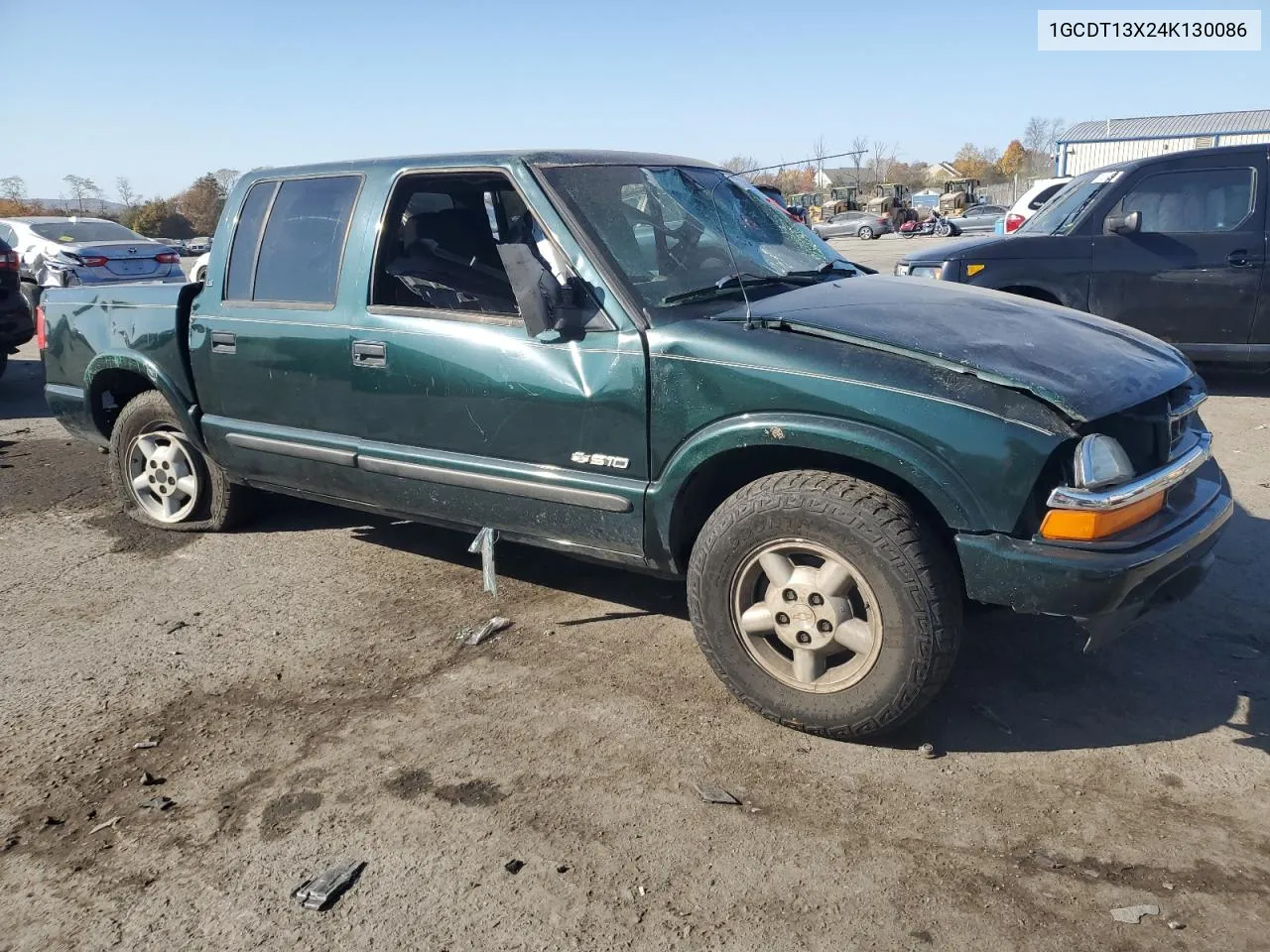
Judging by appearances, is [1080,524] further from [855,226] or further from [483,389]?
[855,226]

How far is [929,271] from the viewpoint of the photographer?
8.05 metres

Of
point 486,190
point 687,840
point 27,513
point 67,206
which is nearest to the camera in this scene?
point 687,840

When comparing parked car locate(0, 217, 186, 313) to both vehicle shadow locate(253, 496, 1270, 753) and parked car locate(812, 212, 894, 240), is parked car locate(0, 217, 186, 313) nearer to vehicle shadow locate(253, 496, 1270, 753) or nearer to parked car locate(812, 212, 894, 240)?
vehicle shadow locate(253, 496, 1270, 753)

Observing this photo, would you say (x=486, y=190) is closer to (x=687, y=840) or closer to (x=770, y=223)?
(x=770, y=223)

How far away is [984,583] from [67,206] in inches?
Answer: 2115

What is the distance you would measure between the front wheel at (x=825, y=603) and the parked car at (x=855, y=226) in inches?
1589

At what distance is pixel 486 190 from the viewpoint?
14.0ft

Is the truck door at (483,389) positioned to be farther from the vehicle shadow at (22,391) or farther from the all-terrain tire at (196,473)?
the vehicle shadow at (22,391)

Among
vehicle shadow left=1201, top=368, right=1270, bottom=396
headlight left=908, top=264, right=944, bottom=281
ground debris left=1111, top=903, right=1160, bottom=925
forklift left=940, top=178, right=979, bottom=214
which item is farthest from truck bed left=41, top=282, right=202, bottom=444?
forklift left=940, top=178, right=979, bottom=214

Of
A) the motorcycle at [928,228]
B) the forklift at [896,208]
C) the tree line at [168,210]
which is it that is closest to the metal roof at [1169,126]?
the forklift at [896,208]

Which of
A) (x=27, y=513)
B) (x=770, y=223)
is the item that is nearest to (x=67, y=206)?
(x=27, y=513)

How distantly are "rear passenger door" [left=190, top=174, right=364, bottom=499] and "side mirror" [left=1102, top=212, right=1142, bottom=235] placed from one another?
18.9 ft

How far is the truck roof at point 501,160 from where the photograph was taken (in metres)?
Result: 3.83

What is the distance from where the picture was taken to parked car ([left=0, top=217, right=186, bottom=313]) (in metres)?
13.5
